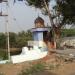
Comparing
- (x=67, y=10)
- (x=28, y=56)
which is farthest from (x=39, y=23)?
(x=28, y=56)

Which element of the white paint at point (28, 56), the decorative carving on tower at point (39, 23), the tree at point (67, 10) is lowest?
the white paint at point (28, 56)

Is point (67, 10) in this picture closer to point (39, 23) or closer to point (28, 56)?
point (39, 23)

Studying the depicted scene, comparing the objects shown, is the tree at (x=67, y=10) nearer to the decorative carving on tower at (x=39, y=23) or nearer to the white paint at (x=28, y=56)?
the decorative carving on tower at (x=39, y=23)

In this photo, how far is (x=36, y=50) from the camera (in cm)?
2064

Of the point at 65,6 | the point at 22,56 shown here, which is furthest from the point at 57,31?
the point at 22,56

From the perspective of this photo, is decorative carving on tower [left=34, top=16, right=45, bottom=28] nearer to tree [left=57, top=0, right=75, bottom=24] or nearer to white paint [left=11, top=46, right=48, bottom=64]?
tree [left=57, top=0, right=75, bottom=24]

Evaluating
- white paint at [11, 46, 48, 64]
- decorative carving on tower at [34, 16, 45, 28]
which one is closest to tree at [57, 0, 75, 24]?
decorative carving on tower at [34, 16, 45, 28]

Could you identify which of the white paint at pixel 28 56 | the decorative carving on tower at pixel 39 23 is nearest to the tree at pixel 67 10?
the decorative carving on tower at pixel 39 23

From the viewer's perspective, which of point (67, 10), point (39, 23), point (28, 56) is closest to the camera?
point (28, 56)

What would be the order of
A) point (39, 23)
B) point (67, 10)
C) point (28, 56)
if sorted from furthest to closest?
point (39, 23) → point (67, 10) → point (28, 56)

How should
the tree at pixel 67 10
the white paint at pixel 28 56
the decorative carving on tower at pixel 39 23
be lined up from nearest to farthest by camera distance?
the white paint at pixel 28 56
the tree at pixel 67 10
the decorative carving on tower at pixel 39 23

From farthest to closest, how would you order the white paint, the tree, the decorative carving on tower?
the decorative carving on tower, the tree, the white paint

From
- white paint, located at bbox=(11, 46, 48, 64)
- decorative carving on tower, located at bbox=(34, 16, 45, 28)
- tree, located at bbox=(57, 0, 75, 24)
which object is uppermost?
tree, located at bbox=(57, 0, 75, 24)

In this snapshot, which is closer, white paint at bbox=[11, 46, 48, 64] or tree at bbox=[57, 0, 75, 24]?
white paint at bbox=[11, 46, 48, 64]
